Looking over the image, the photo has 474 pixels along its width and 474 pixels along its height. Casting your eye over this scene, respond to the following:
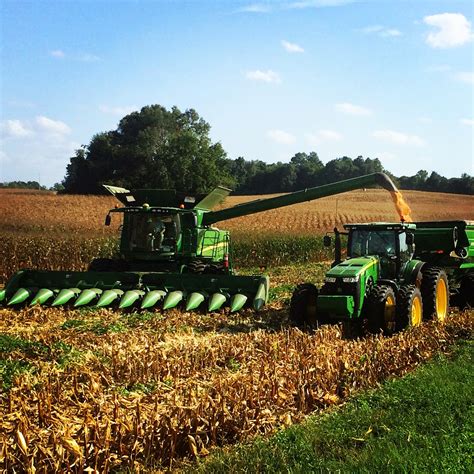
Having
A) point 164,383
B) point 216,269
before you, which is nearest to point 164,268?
point 216,269

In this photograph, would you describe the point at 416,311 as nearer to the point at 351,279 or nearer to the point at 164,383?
the point at 351,279

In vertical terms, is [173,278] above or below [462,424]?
above

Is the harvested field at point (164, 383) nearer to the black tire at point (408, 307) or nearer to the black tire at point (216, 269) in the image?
the black tire at point (408, 307)

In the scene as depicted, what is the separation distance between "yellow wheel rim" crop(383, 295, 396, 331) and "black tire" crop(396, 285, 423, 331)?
9cm

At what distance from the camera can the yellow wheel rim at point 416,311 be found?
9805 mm

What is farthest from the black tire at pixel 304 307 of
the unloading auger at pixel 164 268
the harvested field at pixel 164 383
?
the unloading auger at pixel 164 268

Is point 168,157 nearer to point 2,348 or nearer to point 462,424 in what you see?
point 2,348

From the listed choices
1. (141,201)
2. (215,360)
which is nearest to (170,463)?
(215,360)

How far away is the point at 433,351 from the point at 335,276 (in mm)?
2050

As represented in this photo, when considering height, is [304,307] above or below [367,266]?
below

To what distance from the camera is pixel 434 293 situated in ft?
35.2

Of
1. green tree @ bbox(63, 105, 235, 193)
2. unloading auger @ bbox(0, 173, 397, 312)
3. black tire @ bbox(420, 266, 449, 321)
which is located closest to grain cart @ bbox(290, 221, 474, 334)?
black tire @ bbox(420, 266, 449, 321)

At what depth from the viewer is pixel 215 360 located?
7.27m

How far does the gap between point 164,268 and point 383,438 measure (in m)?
8.99
